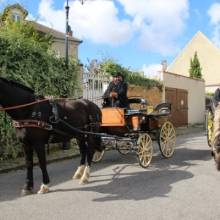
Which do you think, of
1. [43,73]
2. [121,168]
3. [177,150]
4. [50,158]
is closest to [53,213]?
[121,168]

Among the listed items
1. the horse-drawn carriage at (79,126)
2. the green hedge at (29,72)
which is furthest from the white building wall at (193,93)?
the horse-drawn carriage at (79,126)

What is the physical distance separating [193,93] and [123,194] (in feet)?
76.9

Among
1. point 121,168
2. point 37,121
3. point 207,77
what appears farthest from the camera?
point 207,77

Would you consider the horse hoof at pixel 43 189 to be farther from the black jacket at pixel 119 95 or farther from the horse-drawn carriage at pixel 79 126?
the black jacket at pixel 119 95

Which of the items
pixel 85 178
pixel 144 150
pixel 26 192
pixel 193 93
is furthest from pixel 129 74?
pixel 26 192

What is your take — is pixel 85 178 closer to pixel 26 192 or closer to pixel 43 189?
pixel 43 189

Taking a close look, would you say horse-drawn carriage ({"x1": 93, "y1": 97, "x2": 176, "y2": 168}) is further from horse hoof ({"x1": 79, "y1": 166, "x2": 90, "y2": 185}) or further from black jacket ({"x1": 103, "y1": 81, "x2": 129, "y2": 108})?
horse hoof ({"x1": 79, "y1": 166, "x2": 90, "y2": 185})

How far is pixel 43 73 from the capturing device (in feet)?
46.1

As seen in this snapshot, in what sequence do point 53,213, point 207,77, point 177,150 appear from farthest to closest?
1. point 207,77
2. point 177,150
3. point 53,213

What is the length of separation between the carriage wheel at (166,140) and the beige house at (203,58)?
49381mm

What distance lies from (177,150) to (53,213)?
→ 8721 mm

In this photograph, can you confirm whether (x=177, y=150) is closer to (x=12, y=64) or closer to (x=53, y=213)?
(x=12, y=64)

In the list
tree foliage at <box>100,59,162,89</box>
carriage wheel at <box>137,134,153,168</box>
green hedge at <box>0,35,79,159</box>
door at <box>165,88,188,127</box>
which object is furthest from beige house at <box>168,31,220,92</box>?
carriage wheel at <box>137,134,153,168</box>

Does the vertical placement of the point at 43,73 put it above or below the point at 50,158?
above
